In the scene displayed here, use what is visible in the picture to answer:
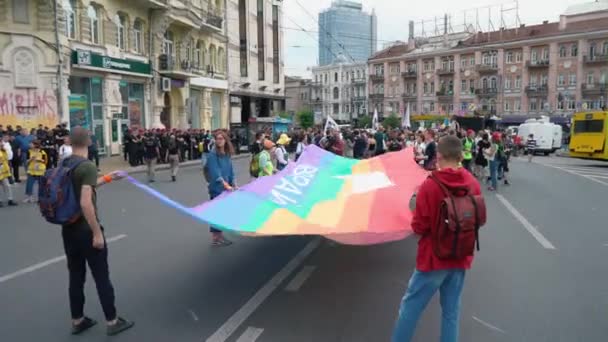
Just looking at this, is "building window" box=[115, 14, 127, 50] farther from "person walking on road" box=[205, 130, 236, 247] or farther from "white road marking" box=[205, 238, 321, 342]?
"white road marking" box=[205, 238, 321, 342]

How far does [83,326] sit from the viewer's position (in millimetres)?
4590

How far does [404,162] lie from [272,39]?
4307 cm

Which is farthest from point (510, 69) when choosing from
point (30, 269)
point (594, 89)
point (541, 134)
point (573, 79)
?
point (30, 269)

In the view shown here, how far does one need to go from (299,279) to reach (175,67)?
28811 millimetres

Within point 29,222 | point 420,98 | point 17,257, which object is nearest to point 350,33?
point 29,222

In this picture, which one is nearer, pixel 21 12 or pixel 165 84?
pixel 21 12

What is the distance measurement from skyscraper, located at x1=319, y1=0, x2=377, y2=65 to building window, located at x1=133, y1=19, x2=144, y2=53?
10949 millimetres

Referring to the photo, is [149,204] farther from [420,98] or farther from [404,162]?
[420,98]

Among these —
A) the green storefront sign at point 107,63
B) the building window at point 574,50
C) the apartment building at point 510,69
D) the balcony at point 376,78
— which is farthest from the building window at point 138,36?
the balcony at point 376,78

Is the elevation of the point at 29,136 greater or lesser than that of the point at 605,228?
greater

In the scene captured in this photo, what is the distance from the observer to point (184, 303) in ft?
17.1

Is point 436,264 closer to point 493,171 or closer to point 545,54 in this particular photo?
point 493,171

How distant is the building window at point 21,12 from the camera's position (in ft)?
69.9

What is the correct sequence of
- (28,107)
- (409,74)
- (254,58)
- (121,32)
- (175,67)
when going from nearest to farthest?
(28,107) → (121,32) → (175,67) → (254,58) → (409,74)
